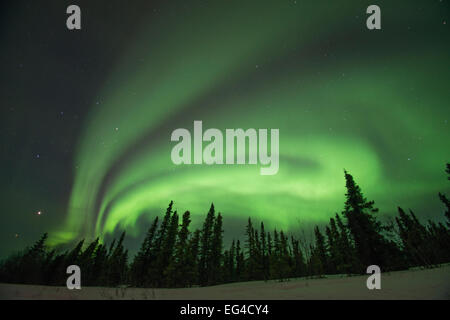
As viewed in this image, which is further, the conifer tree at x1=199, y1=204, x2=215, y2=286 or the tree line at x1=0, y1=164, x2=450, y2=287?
the conifer tree at x1=199, y1=204, x2=215, y2=286

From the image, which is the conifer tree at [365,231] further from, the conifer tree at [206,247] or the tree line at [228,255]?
the conifer tree at [206,247]

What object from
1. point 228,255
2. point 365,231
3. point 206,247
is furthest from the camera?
point 228,255

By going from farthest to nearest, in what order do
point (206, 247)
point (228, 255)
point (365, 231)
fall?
point (228, 255), point (206, 247), point (365, 231)

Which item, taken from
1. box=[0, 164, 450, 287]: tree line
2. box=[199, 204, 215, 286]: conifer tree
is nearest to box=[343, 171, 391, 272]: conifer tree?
box=[0, 164, 450, 287]: tree line

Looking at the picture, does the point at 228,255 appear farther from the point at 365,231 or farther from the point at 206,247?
the point at 365,231

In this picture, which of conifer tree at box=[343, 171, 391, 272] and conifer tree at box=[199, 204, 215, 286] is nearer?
conifer tree at box=[343, 171, 391, 272]

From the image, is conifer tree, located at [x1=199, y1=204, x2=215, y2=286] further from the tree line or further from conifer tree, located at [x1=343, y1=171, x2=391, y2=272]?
conifer tree, located at [x1=343, y1=171, x2=391, y2=272]

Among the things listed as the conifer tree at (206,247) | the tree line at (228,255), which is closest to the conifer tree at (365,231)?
the tree line at (228,255)

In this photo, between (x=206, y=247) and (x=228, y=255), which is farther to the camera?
(x=228, y=255)

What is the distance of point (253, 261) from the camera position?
A: 3581 centimetres

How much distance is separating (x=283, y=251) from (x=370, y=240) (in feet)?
74.5

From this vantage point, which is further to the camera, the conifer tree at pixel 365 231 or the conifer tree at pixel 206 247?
the conifer tree at pixel 206 247

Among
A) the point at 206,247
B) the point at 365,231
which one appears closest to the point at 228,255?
the point at 206,247
